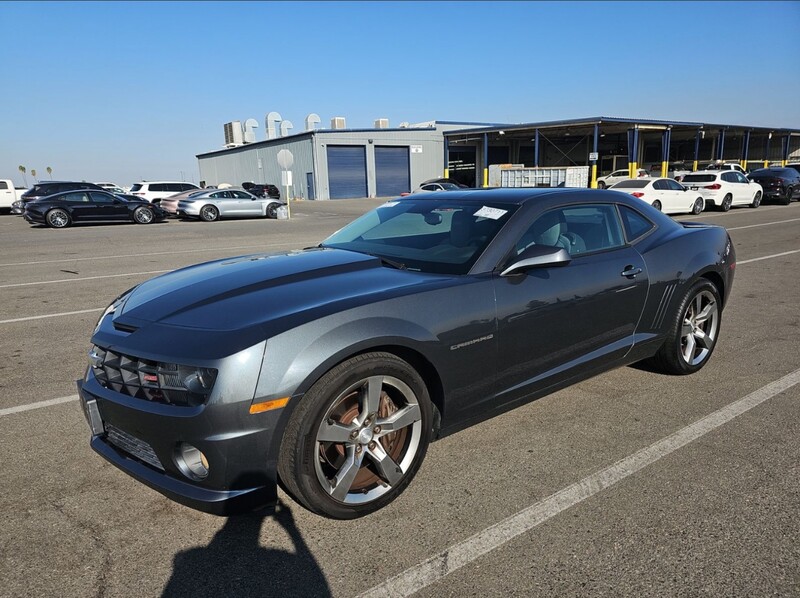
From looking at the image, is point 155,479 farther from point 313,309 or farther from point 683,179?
point 683,179

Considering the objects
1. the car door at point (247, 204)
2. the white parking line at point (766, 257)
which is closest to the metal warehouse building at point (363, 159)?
the car door at point (247, 204)

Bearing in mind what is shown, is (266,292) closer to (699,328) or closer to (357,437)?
(357,437)

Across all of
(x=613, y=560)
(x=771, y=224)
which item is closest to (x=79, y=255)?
(x=613, y=560)

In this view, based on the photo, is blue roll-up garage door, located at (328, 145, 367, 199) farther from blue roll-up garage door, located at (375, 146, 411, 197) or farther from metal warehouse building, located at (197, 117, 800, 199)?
blue roll-up garage door, located at (375, 146, 411, 197)

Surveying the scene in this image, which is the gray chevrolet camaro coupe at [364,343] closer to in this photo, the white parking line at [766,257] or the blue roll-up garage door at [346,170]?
the white parking line at [766,257]

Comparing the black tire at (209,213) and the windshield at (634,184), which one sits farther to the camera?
the black tire at (209,213)

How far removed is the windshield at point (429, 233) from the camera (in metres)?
3.26

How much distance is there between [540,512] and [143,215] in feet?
72.8

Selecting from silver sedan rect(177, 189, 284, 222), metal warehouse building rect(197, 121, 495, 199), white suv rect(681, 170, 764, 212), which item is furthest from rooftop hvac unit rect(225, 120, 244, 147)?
white suv rect(681, 170, 764, 212)

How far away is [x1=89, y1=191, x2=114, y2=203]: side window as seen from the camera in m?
20.5

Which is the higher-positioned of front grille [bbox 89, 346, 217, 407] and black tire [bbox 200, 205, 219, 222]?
front grille [bbox 89, 346, 217, 407]

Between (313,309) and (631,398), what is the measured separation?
8.67ft

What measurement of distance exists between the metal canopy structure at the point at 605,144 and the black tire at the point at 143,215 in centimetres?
2574

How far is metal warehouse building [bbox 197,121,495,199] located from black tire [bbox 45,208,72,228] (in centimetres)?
2359
